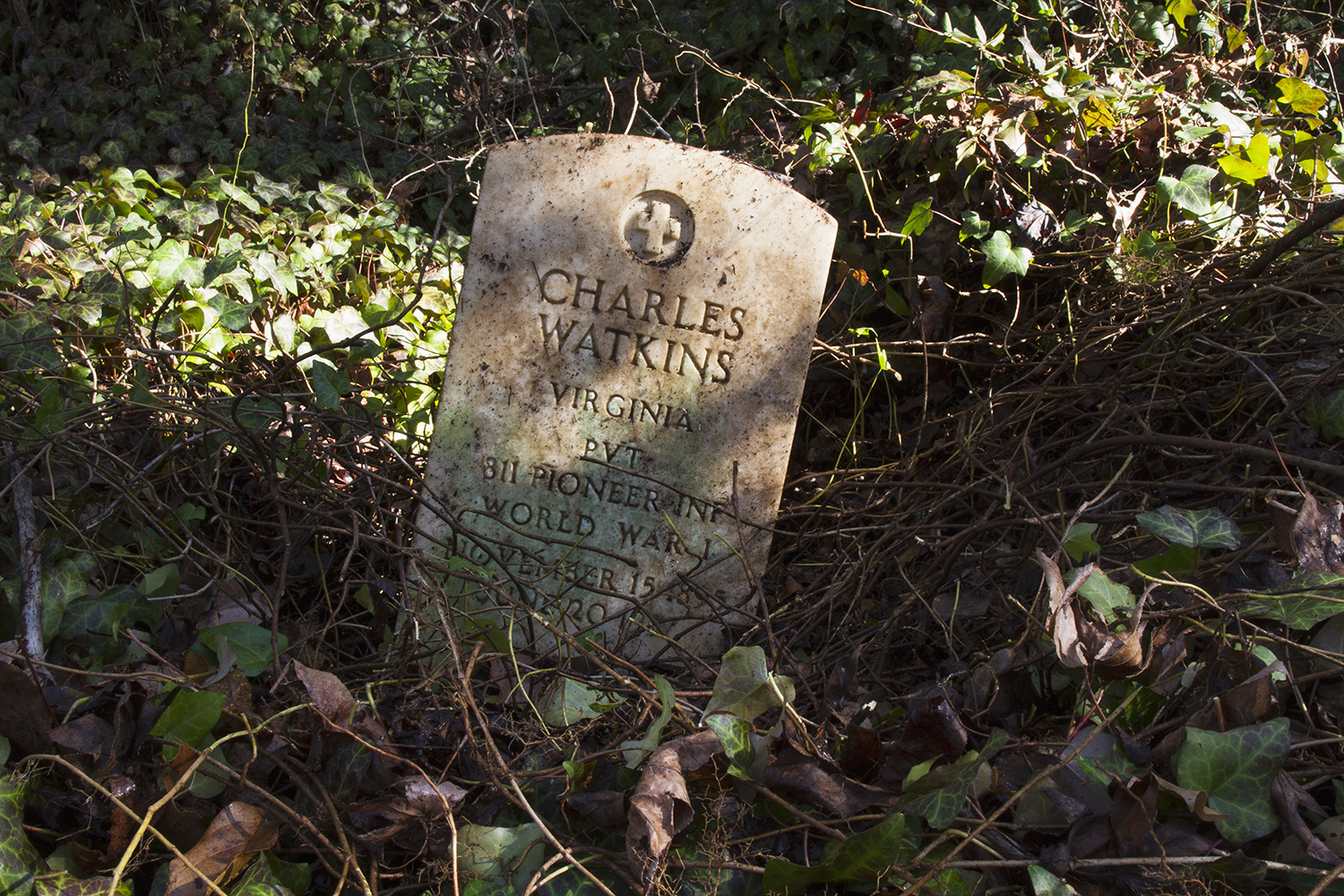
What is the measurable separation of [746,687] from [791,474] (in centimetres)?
149

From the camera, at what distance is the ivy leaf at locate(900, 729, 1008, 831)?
3.44 feet

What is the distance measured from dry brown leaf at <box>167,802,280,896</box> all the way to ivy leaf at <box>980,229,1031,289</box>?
221 centimetres

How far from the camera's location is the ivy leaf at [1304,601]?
1177 mm

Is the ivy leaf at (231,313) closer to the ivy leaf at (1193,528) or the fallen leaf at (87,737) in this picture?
the fallen leaf at (87,737)

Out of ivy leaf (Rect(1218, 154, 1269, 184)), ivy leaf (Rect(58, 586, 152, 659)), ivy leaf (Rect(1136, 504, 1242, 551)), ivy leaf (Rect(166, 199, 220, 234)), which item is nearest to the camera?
ivy leaf (Rect(1136, 504, 1242, 551))

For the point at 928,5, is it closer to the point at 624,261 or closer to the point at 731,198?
the point at 731,198

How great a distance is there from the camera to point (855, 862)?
3.42 feet

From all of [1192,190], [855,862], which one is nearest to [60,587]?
[855,862]

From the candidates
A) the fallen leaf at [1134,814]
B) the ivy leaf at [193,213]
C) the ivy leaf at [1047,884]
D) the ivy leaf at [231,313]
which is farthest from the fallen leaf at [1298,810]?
the ivy leaf at [193,213]

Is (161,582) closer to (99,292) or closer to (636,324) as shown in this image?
(636,324)

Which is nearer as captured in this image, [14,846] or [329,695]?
[14,846]

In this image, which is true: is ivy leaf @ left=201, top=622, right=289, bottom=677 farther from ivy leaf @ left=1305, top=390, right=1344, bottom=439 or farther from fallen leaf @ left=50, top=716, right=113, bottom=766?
ivy leaf @ left=1305, top=390, right=1344, bottom=439

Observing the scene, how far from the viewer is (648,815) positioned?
1050 mm

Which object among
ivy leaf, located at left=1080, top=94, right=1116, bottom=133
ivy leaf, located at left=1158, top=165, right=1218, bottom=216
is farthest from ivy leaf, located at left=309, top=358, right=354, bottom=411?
ivy leaf, located at left=1158, top=165, right=1218, bottom=216
